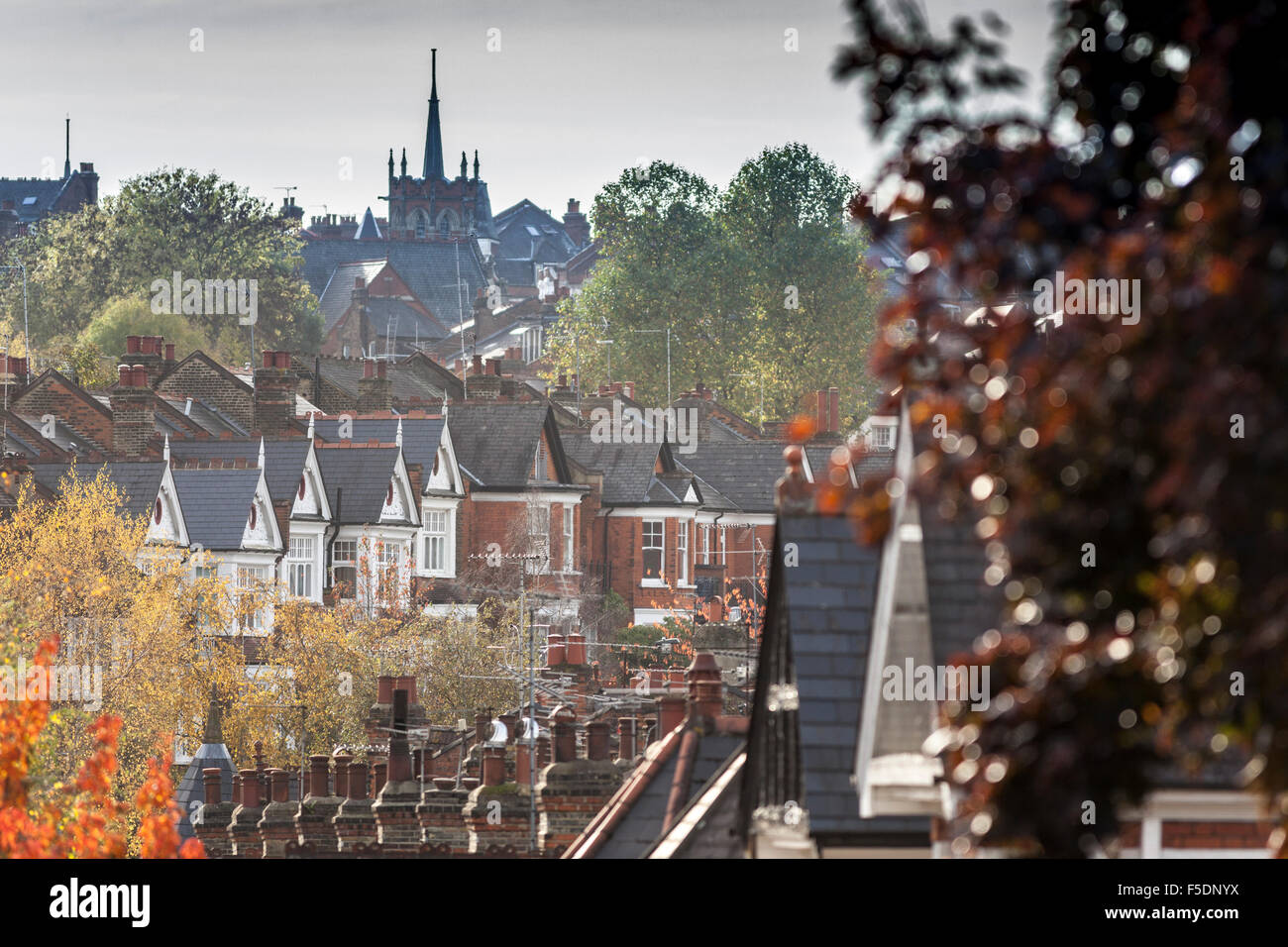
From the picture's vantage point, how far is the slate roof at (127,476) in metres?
51.7

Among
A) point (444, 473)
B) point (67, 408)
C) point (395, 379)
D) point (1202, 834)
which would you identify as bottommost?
point (1202, 834)

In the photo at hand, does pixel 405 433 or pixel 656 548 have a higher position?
pixel 405 433

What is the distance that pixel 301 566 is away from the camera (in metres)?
55.3

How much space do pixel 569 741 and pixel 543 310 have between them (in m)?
128

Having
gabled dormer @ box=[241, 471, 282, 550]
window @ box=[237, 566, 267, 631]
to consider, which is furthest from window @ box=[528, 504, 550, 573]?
window @ box=[237, 566, 267, 631]

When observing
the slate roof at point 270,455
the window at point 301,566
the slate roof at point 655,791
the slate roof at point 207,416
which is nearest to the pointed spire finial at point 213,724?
the window at point 301,566

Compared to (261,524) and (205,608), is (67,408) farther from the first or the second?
(205,608)

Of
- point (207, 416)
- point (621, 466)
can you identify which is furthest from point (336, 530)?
point (621, 466)

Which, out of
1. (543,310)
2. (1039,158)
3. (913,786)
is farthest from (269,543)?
(543,310)

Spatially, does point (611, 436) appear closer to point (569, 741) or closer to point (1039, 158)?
point (569, 741)

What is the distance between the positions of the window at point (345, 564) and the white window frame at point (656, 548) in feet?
49.4

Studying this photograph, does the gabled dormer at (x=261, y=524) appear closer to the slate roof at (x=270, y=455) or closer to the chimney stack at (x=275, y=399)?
the slate roof at (x=270, y=455)

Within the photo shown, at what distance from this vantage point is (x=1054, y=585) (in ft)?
18.9

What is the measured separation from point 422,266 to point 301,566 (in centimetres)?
12312
